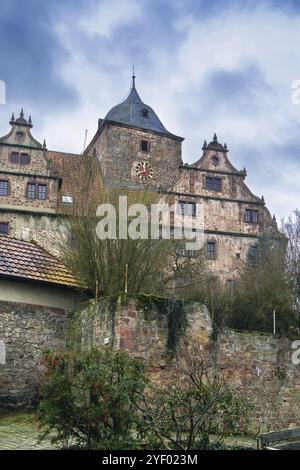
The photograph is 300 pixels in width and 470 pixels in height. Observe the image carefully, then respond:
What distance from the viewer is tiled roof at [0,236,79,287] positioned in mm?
13766

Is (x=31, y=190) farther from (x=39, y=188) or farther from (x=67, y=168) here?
(x=67, y=168)

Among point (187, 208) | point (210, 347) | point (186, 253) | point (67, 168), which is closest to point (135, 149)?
point (67, 168)

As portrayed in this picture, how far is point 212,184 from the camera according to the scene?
32.1 metres

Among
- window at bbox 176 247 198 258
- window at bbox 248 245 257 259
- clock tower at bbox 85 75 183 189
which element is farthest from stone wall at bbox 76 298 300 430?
clock tower at bbox 85 75 183 189

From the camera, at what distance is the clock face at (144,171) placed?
3791 cm

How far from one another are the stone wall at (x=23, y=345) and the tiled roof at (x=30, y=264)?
67 cm

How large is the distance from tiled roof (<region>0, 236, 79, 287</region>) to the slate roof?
2446cm

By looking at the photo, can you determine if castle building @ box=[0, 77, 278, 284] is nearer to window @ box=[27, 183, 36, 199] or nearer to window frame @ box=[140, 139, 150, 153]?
window @ box=[27, 183, 36, 199]

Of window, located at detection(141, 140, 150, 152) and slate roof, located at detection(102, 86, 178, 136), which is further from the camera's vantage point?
slate roof, located at detection(102, 86, 178, 136)

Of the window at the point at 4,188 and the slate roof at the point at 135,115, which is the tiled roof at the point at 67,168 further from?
the slate roof at the point at 135,115

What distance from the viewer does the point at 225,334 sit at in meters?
13.2

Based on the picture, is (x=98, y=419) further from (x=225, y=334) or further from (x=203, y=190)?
(x=203, y=190)

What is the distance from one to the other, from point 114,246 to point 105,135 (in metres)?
24.7
